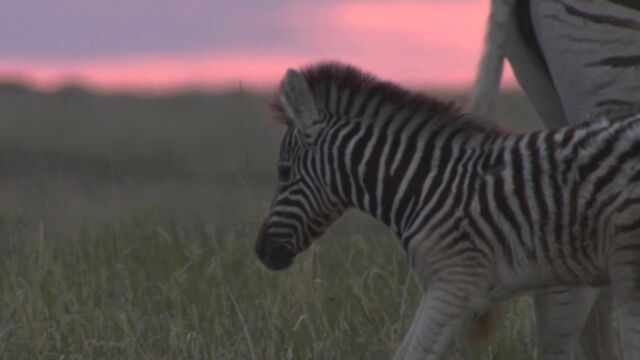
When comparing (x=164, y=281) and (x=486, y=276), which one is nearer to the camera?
(x=486, y=276)

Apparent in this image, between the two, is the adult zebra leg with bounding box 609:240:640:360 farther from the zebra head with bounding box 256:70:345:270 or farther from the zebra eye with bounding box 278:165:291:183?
the zebra eye with bounding box 278:165:291:183

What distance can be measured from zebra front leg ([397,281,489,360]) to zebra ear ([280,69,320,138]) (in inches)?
36.3

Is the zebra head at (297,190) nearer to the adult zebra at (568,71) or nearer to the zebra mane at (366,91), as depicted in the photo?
the zebra mane at (366,91)

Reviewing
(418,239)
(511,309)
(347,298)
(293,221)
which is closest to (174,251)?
(347,298)

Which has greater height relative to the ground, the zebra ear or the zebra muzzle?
the zebra ear

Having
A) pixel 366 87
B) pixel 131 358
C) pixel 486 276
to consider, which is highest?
pixel 366 87

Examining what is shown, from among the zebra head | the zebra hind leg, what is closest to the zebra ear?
the zebra head

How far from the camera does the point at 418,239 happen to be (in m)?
5.53

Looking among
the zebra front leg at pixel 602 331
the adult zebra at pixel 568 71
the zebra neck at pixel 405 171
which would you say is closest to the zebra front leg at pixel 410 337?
the zebra neck at pixel 405 171

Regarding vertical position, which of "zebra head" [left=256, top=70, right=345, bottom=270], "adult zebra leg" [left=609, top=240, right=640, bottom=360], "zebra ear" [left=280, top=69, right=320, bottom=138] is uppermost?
"zebra ear" [left=280, top=69, right=320, bottom=138]

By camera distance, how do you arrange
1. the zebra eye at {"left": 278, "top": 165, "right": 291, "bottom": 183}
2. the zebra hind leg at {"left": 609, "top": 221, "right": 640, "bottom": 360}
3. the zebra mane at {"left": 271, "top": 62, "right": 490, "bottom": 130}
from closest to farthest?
the zebra hind leg at {"left": 609, "top": 221, "right": 640, "bottom": 360}, the zebra mane at {"left": 271, "top": 62, "right": 490, "bottom": 130}, the zebra eye at {"left": 278, "top": 165, "right": 291, "bottom": 183}

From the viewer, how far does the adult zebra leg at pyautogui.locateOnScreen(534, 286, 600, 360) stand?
20.5 feet

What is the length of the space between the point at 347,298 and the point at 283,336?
694 mm

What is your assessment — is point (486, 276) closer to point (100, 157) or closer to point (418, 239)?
point (418, 239)
